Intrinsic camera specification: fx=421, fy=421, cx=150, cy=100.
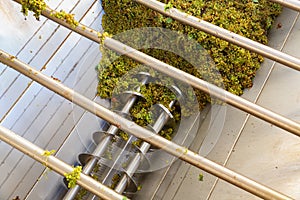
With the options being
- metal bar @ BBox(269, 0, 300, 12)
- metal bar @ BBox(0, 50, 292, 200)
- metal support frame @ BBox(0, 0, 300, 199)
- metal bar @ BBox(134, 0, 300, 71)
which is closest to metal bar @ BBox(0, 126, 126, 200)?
metal support frame @ BBox(0, 0, 300, 199)

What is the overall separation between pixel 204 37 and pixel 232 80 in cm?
21

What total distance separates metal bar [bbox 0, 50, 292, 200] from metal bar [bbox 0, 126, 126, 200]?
7.1 inches

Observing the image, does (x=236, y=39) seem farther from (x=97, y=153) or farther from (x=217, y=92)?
(x=97, y=153)

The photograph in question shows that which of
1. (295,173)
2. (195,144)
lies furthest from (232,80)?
(295,173)

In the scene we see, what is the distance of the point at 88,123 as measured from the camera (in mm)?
1735

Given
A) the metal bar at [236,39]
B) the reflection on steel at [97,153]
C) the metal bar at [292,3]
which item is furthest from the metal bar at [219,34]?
the reflection on steel at [97,153]

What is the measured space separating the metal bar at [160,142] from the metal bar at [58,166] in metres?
0.18

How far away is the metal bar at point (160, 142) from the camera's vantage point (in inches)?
44.3

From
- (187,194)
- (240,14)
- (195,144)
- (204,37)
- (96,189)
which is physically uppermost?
(240,14)

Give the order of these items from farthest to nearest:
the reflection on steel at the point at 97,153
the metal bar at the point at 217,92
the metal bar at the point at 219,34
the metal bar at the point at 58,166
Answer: the reflection on steel at the point at 97,153 < the metal bar at the point at 219,34 < the metal bar at the point at 217,92 < the metal bar at the point at 58,166

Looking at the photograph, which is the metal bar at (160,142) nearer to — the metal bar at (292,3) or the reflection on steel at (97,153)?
the reflection on steel at (97,153)

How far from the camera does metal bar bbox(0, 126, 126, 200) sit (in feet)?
3.64

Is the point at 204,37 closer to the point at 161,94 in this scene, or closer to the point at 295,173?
the point at 161,94

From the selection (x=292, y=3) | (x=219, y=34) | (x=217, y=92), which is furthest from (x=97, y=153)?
(x=292, y=3)
